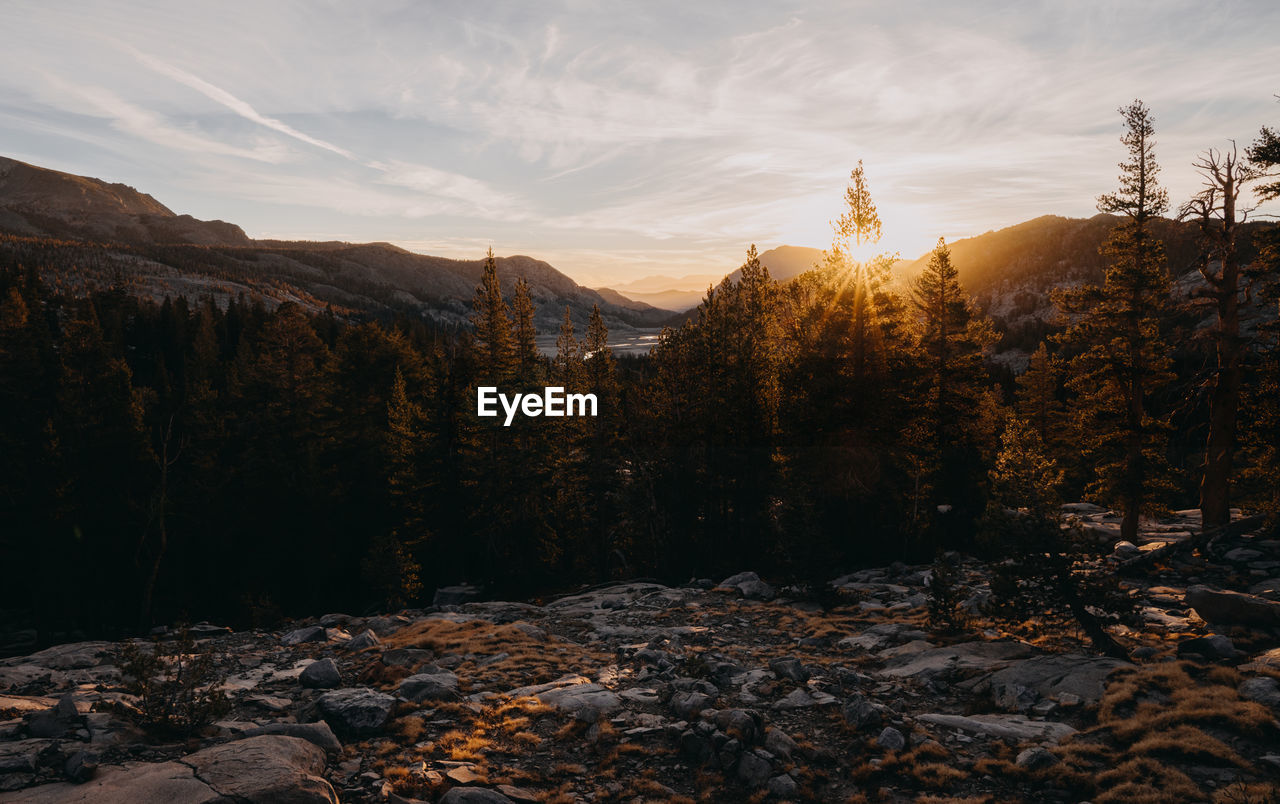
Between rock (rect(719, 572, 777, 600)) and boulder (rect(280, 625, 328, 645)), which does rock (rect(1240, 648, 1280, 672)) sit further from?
boulder (rect(280, 625, 328, 645))

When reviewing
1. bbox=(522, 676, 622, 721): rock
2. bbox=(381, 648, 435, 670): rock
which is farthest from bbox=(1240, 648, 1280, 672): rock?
bbox=(381, 648, 435, 670): rock

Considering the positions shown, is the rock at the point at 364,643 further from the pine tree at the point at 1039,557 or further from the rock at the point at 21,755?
the pine tree at the point at 1039,557

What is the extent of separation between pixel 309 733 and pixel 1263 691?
1824 centimetres

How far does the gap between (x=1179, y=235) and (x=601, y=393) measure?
91.0 feet

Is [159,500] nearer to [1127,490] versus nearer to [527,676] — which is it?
[527,676]

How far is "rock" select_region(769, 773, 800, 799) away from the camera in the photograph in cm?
1038

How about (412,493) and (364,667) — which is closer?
(364,667)

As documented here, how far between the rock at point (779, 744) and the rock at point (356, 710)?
8.00m

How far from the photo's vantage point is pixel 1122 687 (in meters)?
12.3

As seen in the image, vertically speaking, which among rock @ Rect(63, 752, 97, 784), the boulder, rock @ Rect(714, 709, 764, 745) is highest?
rock @ Rect(63, 752, 97, 784)

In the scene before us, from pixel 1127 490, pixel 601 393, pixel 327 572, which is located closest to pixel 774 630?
pixel 1127 490

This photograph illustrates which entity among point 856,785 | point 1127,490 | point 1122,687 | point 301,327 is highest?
point 301,327

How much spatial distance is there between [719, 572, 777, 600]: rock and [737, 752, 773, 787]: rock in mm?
16282

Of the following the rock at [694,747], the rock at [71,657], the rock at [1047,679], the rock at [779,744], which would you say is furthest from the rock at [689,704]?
the rock at [71,657]
